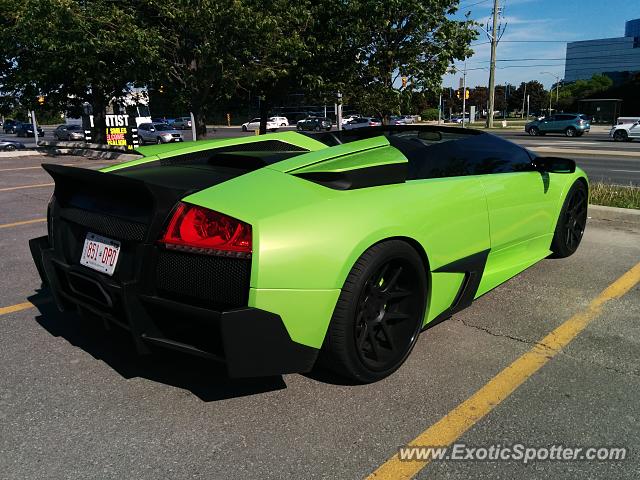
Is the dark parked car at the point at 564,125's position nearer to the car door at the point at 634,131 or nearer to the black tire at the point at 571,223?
the car door at the point at 634,131

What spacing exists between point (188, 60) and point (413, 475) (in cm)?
1582

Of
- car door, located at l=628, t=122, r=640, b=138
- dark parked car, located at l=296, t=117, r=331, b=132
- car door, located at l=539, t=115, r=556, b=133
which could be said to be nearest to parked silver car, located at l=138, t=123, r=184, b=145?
dark parked car, located at l=296, t=117, r=331, b=132

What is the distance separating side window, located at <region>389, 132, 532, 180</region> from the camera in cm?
311

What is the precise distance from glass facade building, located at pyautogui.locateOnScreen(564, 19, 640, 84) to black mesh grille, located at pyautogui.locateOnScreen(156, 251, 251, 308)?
16191cm

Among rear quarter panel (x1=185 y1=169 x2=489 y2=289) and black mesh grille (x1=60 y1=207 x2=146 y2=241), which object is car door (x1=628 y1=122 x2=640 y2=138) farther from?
black mesh grille (x1=60 y1=207 x2=146 y2=241)

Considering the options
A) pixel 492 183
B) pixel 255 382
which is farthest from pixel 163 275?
pixel 492 183

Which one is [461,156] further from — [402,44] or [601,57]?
[601,57]

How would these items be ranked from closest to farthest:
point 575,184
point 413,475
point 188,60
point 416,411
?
point 413,475 < point 416,411 < point 575,184 < point 188,60

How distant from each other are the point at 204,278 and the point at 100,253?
2.32ft

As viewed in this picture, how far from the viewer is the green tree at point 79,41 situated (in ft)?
46.2

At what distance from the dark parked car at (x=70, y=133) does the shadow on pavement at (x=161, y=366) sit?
39.9 metres

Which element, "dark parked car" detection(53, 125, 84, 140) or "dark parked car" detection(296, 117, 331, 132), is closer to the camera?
"dark parked car" detection(53, 125, 84, 140)

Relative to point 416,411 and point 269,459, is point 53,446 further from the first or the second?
point 416,411

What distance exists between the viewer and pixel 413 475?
203 centimetres
